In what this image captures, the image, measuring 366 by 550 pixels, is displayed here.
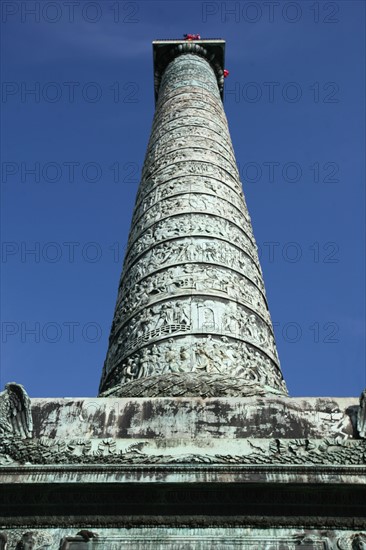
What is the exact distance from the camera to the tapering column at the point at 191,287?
140 inches

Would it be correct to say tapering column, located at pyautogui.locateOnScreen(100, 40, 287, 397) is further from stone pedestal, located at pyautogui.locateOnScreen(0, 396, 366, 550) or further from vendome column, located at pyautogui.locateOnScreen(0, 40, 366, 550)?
stone pedestal, located at pyautogui.locateOnScreen(0, 396, 366, 550)

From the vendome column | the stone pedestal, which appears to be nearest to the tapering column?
the vendome column

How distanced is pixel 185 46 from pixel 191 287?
5212 millimetres

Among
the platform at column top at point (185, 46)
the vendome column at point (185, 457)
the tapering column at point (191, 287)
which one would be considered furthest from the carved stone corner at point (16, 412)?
the platform at column top at point (185, 46)

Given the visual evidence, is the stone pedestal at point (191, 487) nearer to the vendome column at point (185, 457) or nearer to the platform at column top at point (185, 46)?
the vendome column at point (185, 457)

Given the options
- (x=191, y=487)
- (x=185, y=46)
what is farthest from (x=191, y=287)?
(x=185, y=46)

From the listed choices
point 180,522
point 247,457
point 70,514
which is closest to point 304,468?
point 247,457

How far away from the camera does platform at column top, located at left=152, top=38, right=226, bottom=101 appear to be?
837 cm

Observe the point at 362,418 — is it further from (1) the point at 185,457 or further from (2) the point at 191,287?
(2) the point at 191,287

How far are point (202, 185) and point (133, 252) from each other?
2.64 feet

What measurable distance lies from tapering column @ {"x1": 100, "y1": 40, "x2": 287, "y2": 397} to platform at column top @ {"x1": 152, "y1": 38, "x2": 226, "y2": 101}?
2.71 m

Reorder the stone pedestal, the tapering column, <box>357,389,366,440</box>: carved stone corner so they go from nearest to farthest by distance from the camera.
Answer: the stone pedestal < <box>357,389,366,440</box>: carved stone corner < the tapering column

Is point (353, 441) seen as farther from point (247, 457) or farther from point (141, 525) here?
point (141, 525)

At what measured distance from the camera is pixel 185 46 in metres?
8.34
